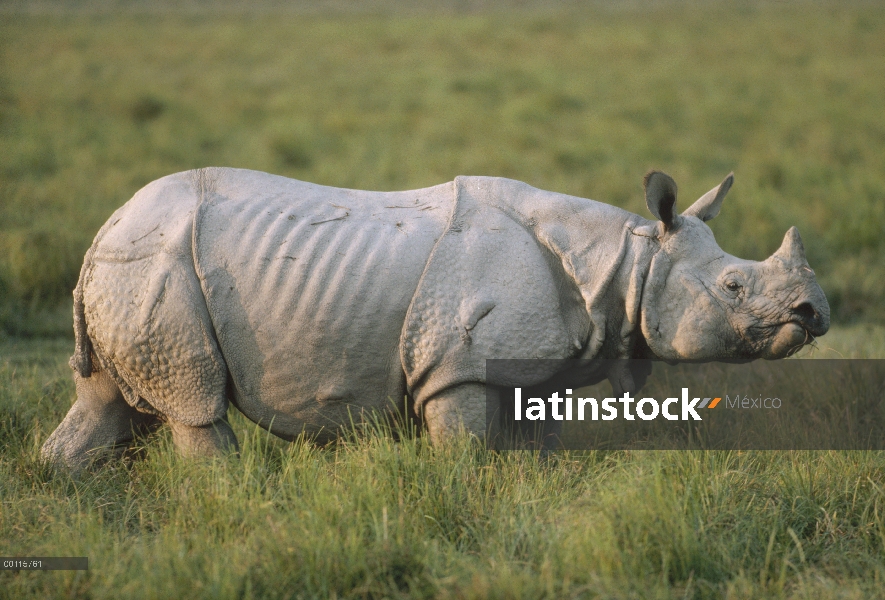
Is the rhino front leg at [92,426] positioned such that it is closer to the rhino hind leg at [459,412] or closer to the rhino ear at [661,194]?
the rhino hind leg at [459,412]

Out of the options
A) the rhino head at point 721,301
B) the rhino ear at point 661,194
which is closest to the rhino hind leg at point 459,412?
the rhino head at point 721,301

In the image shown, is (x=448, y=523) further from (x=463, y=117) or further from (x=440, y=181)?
(x=463, y=117)

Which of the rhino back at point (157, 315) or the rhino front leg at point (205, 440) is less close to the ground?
the rhino back at point (157, 315)

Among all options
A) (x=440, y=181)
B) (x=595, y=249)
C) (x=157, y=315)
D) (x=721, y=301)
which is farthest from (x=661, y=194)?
(x=440, y=181)

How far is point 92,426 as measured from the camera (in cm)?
426

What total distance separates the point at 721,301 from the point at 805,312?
33cm

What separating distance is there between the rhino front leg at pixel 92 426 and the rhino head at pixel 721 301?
89.0 inches

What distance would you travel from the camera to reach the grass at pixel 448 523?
10.5ft

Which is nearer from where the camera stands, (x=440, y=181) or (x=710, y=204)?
(x=710, y=204)

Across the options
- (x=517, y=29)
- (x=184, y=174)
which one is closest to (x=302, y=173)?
(x=184, y=174)

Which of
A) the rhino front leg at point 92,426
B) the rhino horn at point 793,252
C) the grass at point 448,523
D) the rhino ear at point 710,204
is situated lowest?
the grass at point 448,523

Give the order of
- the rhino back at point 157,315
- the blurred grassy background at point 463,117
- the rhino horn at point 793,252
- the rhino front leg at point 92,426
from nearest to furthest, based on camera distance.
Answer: the rhino back at point 157,315, the rhino horn at point 793,252, the rhino front leg at point 92,426, the blurred grassy background at point 463,117

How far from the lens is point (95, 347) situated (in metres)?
4.07

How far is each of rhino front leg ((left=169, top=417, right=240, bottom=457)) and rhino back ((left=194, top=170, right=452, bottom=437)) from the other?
0.46 feet
